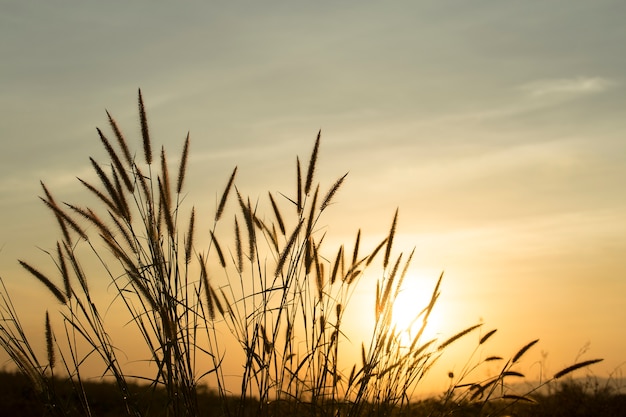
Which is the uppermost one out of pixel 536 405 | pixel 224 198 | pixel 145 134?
pixel 145 134

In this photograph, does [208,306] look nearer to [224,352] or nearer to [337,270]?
[224,352]

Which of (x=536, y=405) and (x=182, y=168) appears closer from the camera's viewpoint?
(x=182, y=168)

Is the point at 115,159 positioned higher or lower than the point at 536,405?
higher

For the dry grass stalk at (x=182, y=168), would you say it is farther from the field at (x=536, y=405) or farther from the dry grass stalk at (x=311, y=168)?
the field at (x=536, y=405)

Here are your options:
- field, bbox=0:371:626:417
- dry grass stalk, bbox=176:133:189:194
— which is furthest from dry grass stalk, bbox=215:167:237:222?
field, bbox=0:371:626:417

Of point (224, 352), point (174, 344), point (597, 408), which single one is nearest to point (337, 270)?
point (224, 352)

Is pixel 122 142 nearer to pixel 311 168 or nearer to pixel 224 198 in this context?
pixel 224 198

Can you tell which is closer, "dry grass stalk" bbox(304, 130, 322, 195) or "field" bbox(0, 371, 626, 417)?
"dry grass stalk" bbox(304, 130, 322, 195)

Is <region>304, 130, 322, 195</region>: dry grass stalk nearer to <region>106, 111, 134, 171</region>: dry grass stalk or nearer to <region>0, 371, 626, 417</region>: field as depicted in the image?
<region>106, 111, 134, 171</region>: dry grass stalk

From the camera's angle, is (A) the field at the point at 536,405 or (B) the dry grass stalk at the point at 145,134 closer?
(B) the dry grass stalk at the point at 145,134

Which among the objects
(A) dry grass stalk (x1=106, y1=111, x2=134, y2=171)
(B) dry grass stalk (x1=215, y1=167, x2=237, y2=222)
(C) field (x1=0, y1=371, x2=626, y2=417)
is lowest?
(C) field (x1=0, y1=371, x2=626, y2=417)

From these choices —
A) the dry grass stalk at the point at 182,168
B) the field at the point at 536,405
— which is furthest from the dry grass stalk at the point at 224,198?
the field at the point at 536,405

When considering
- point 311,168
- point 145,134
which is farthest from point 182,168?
point 311,168

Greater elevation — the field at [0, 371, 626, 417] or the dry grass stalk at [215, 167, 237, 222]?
the dry grass stalk at [215, 167, 237, 222]
